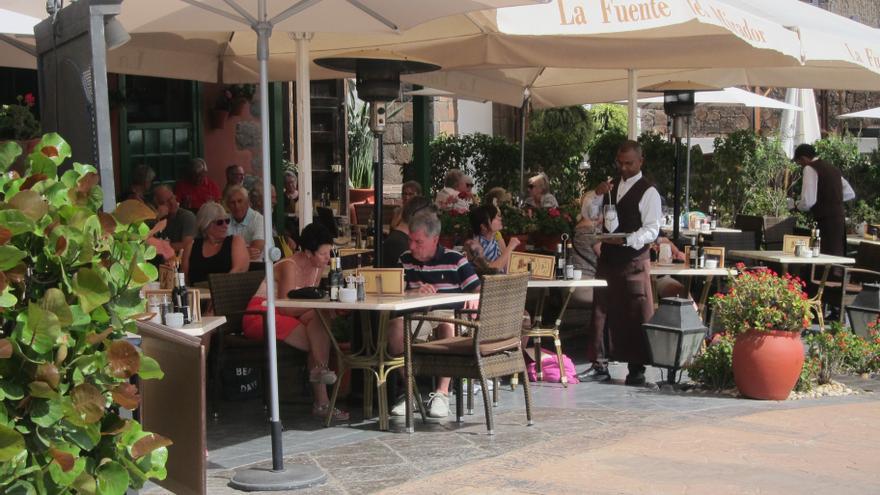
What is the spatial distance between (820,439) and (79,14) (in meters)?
5.13

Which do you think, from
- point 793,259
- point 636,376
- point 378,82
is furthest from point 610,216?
point 793,259

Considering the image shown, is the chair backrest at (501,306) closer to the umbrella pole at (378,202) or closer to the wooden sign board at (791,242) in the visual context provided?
the umbrella pole at (378,202)

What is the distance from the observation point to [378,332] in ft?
25.0

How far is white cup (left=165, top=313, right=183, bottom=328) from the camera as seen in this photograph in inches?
259

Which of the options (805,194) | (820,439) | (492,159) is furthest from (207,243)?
(492,159)

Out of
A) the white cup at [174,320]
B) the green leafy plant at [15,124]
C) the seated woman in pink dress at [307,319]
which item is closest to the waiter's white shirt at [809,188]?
the seated woman in pink dress at [307,319]

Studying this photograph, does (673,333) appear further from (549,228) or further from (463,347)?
(549,228)

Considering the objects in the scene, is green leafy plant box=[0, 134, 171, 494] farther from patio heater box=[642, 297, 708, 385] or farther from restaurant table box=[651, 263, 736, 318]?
restaurant table box=[651, 263, 736, 318]

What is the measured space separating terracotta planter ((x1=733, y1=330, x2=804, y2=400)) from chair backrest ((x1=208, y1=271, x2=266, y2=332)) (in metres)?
3.08

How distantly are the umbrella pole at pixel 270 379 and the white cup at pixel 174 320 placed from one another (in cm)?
60

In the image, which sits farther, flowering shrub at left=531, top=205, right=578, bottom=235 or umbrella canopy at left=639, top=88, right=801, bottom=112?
umbrella canopy at left=639, top=88, right=801, bottom=112

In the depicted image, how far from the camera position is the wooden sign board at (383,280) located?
7512mm

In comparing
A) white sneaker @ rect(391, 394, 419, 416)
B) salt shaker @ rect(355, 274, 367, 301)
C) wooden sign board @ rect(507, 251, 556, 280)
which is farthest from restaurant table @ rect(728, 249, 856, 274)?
salt shaker @ rect(355, 274, 367, 301)

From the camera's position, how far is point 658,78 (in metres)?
12.7
